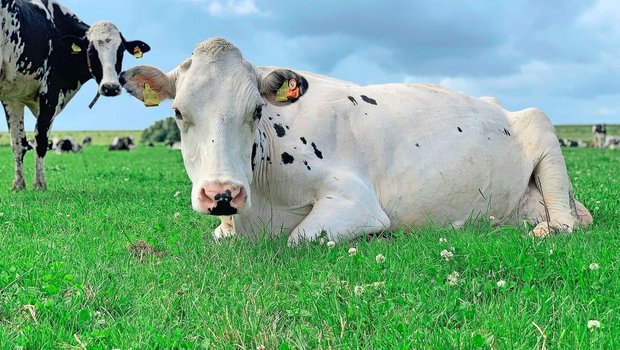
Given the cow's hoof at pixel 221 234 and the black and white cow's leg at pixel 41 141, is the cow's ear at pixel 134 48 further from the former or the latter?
the cow's hoof at pixel 221 234

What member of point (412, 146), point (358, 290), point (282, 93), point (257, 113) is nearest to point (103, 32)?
point (412, 146)

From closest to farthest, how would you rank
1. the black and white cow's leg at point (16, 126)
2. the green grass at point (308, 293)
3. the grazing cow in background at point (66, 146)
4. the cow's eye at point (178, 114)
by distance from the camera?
the green grass at point (308, 293) → the cow's eye at point (178, 114) → the black and white cow's leg at point (16, 126) → the grazing cow in background at point (66, 146)

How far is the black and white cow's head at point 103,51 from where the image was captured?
1520 cm

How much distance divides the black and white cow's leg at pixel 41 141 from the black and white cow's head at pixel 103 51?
1309 mm

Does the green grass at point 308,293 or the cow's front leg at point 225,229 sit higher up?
the cow's front leg at point 225,229

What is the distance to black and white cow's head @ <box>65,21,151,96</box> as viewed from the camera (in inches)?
598

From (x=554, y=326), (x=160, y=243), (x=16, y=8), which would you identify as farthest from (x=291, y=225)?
(x=16, y=8)

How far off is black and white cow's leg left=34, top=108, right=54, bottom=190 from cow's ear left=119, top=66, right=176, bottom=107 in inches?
325

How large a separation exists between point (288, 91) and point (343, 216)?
130 centimetres

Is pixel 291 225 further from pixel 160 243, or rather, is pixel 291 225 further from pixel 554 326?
pixel 554 326

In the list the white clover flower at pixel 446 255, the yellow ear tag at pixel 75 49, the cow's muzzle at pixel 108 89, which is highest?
the yellow ear tag at pixel 75 49

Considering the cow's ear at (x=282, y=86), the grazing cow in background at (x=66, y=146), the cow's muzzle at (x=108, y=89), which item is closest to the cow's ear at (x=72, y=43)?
the cow's muzzle at (x=108, y=89)

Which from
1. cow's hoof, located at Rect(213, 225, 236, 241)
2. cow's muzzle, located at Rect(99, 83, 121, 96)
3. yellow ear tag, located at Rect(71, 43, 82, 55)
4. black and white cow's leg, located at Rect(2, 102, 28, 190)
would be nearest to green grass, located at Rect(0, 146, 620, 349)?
cow's hoof, located at Rect(213, 225, 236, 241)

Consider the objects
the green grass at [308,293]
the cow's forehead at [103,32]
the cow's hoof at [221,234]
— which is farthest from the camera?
the cow's forehead at [103,32]
